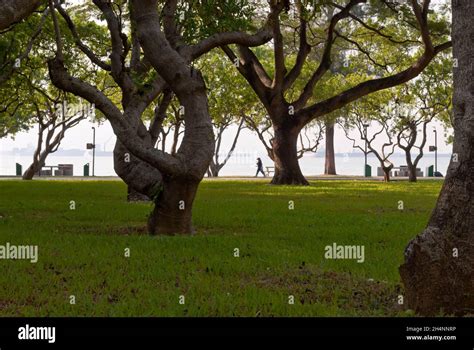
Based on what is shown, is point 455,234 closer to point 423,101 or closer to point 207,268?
point 207,268

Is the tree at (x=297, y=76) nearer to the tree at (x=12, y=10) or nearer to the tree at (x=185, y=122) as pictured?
the tree at (x=185, y=122)

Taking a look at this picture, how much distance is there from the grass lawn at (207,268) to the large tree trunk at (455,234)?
0.36 meters

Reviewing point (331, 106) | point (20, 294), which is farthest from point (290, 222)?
point (331, 106)

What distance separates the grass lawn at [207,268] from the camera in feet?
21.4

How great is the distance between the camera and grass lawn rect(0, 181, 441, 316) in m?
6.52

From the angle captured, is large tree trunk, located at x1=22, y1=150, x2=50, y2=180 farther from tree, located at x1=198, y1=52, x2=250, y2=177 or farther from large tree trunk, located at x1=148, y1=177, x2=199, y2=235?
large tree trunk, located at x1=148, y1=177, x2=199, y2=235

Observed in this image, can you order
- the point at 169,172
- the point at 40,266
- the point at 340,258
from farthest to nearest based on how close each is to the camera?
the point at 169,172, the point at 340,258, the point at 40,266

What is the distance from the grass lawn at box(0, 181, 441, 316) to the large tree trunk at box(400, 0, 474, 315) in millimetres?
363

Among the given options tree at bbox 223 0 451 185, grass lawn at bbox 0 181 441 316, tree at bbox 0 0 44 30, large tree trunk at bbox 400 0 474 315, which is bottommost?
grass lawn at bbox 0 181 441 316

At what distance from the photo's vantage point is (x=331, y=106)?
32781mm

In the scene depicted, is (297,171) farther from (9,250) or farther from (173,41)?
(9,250)

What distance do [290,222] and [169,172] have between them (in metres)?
4.19

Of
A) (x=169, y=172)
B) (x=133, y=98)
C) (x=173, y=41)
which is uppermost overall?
(x=173, y=41)

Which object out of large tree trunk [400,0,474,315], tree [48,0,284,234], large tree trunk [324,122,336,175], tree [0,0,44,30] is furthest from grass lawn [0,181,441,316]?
large tree trunk [324,122,336,175]
